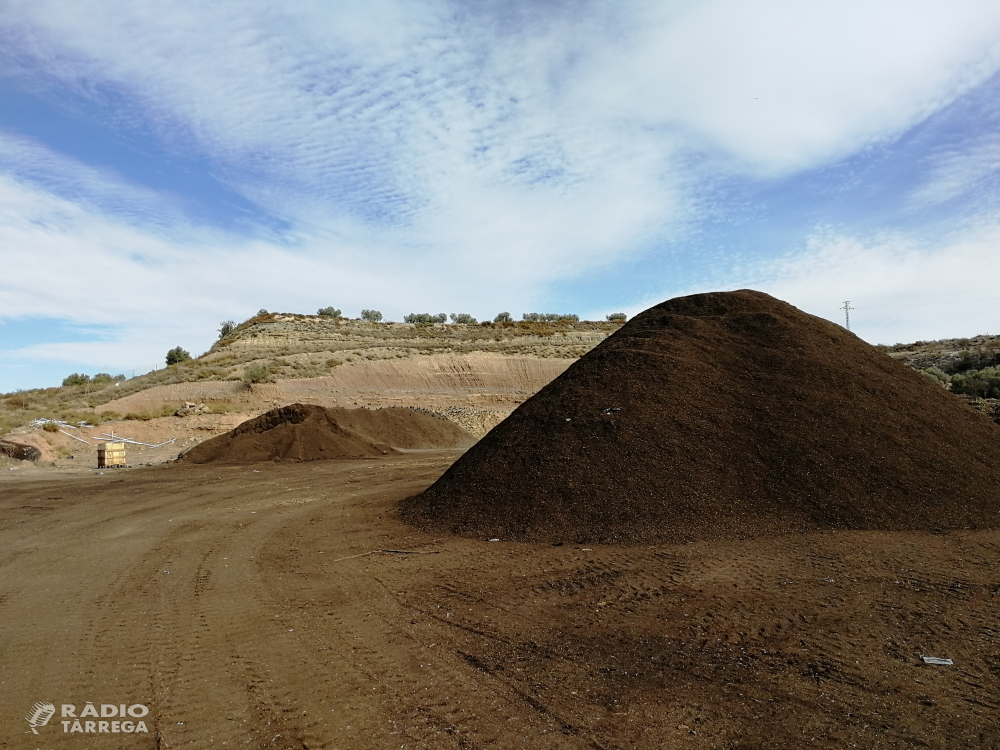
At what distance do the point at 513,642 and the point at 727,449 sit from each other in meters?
5.22

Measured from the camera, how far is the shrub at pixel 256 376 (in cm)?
3748

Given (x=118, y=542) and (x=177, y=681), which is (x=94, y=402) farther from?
(x=177, y=681)

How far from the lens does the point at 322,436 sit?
76.3ft

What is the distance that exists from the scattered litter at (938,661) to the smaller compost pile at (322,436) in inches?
796

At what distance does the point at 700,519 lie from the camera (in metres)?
7.89

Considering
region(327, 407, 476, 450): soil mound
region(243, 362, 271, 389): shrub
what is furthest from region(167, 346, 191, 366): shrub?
region(327, 407, 476, 450): soil mound

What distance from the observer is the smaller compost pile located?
22469 mm

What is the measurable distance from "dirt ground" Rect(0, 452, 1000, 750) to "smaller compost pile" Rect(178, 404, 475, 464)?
45.2 feet

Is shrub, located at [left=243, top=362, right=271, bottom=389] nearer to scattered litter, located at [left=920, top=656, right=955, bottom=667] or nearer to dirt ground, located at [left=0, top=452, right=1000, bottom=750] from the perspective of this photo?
dirt ground, located at [left=0, top=452, right=1000, bottom=750]

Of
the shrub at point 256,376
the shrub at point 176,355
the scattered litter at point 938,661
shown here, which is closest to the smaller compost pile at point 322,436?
the shrub at point 256,376

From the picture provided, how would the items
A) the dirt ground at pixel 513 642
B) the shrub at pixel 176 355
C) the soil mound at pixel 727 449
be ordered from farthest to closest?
the shrub at pixel 176 355 → the soil mound at pixel 727 449 → the dirt ground at pixel 513 642

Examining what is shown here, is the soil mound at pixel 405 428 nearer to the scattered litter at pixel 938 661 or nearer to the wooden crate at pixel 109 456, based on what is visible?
the wooden crate at pixel 109 456

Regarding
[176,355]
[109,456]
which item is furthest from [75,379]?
[109,456]

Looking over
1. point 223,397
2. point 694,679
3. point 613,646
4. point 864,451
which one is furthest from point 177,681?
point 223,397
